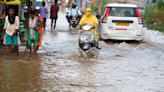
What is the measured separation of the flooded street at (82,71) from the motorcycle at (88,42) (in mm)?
324

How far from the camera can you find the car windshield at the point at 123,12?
1958 centimetres

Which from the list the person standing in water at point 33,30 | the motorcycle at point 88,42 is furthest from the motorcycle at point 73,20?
the motorcycle at point 88,42

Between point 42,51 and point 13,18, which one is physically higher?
point 13,18

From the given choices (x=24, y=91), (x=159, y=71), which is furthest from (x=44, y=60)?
(x=24, y=91)

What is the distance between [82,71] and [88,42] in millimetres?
2911

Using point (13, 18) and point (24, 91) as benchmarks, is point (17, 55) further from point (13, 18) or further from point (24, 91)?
Result: point (24, 91)

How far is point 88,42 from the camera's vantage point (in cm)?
1515

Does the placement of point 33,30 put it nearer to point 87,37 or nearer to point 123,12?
point 87,37

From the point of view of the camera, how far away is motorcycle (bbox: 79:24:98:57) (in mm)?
15102

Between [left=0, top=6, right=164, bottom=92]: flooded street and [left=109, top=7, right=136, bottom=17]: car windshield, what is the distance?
6.75 feet

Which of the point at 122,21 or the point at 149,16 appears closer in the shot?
the point at 122,21

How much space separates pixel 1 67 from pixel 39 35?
10.5 ft

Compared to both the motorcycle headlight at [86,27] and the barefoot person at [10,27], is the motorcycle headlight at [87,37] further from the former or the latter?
the barefoot person at [10,27]

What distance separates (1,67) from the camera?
12.5 metres
